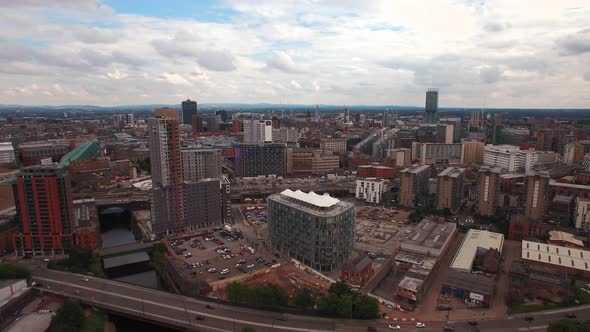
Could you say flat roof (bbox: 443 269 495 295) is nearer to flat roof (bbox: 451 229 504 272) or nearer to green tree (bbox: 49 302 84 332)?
flat roof (bbox: 451 229 504 272)

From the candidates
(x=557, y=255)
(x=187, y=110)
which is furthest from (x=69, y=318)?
(x=187, y=110)

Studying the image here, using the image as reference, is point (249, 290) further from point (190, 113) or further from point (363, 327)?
point (190, 113)

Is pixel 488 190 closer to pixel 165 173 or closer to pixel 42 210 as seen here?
pixel 165 173

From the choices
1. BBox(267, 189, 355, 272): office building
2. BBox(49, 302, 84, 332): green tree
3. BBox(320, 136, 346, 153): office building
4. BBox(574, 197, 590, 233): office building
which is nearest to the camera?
BBox(49, 302, 84, 332): green tree

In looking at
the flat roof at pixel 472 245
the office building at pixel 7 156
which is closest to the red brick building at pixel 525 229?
the flat roof at pixel 472 245

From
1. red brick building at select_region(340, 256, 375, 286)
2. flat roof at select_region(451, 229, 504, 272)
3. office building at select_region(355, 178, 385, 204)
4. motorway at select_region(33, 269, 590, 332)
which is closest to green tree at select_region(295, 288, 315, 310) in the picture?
motorway at select_region(33, 269, 590, 332)

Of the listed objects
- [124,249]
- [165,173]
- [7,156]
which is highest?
[165,173]
